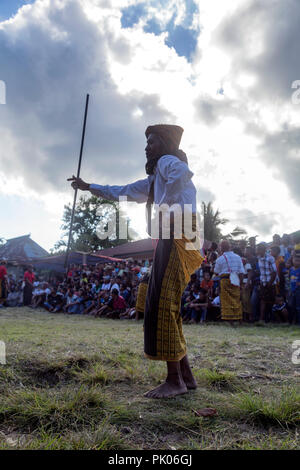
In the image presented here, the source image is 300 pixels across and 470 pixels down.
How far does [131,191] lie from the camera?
2.99m

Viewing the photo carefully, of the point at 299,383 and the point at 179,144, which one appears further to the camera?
the point at 179,144

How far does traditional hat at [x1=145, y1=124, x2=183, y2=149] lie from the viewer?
275 centimetres

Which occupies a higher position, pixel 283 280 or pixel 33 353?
pixel 283 280

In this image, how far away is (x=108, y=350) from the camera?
11.5 ft

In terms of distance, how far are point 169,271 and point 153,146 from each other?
1.05 meters

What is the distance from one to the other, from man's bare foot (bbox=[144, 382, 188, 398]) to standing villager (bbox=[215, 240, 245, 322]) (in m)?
5.23

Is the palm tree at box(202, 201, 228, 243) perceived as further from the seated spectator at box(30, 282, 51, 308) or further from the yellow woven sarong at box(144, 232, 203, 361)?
the yellow woven sarong at box(144, 232, 203, 361)

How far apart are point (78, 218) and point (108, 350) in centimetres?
3909

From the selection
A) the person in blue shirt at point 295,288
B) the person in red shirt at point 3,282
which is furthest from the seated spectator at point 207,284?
the person in red shirt at point 3,282

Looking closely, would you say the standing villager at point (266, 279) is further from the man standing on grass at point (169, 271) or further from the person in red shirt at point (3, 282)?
the person in red shirt at point (3, 282)

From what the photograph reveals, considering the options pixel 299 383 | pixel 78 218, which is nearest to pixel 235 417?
pixel 299 383

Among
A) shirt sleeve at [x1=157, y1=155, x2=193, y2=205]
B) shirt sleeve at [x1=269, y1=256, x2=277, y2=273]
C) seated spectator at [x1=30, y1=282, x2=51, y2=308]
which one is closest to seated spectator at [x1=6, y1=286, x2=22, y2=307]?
seated spectator at [x1=30, y1=282, x2=51, y2=308]

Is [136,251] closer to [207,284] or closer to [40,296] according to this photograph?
[40,296]
